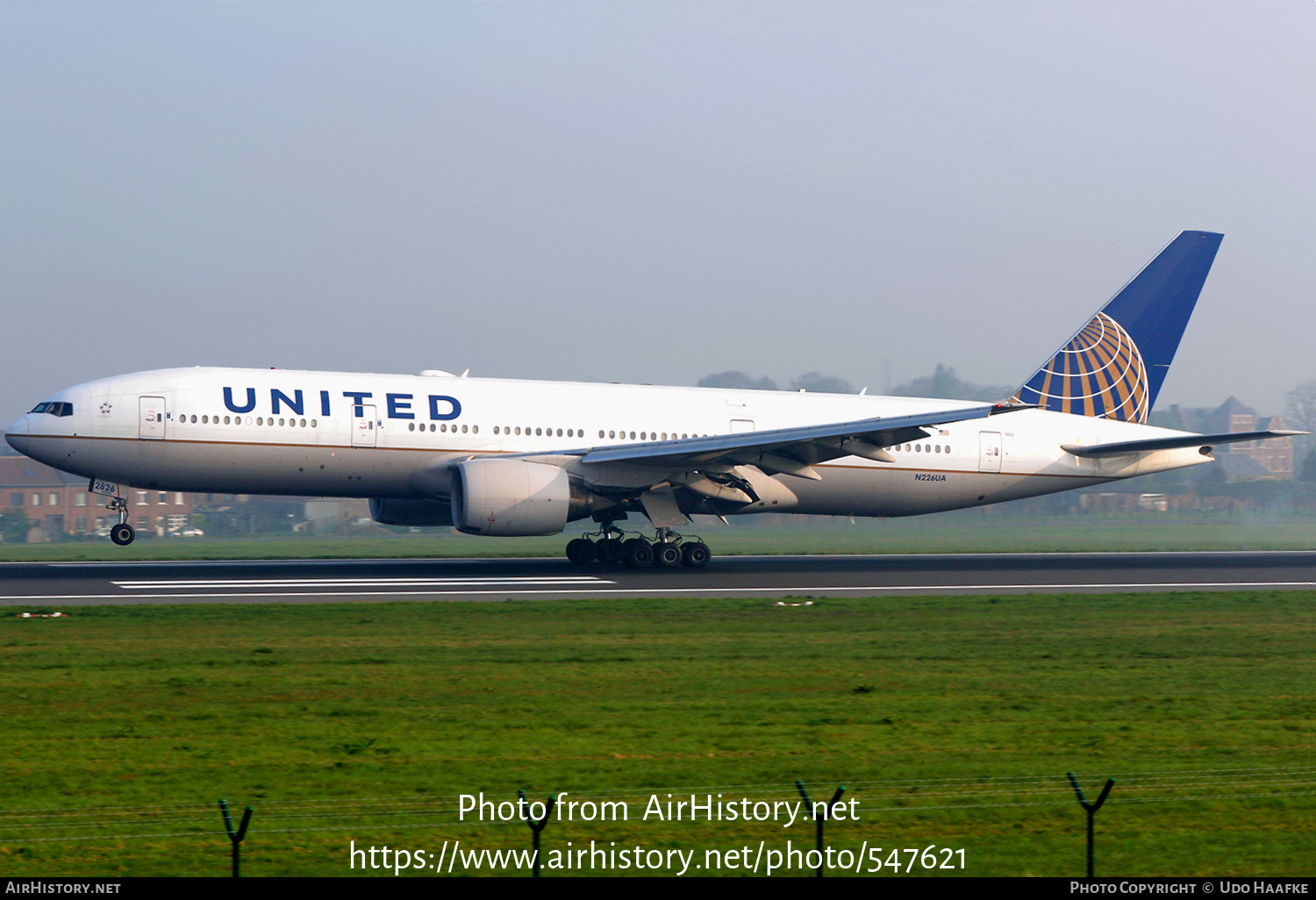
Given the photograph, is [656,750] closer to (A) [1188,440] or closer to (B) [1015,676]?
(B) [1015,676]

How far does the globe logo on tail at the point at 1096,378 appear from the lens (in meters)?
33.3

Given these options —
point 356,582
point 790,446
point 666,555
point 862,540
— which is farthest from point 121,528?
point 862,540

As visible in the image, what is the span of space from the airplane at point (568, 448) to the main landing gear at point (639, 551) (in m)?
0.04

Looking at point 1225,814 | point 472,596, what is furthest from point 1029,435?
point 1225,814

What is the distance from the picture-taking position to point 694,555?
92.3 ft

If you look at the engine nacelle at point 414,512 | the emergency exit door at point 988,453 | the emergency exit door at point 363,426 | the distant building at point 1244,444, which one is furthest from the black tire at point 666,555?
the distant building at point 1244,444

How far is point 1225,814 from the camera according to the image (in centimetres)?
766

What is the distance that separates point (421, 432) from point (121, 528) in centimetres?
689

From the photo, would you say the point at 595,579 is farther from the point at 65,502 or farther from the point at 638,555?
the point at 65,502

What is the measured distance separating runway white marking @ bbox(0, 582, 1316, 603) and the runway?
34mm

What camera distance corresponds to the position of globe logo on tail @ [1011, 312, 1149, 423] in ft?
109
